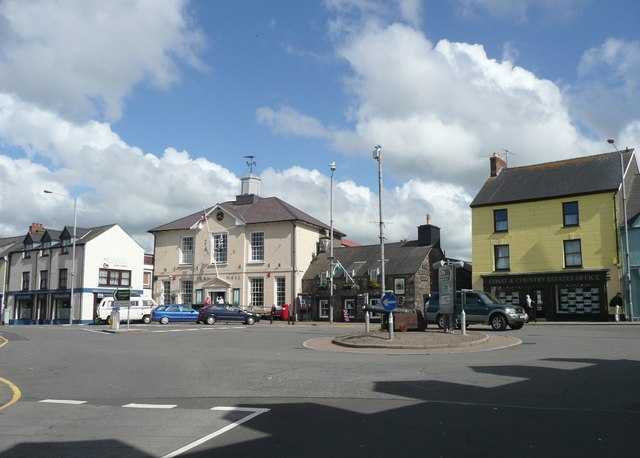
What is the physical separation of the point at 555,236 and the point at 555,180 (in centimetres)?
388

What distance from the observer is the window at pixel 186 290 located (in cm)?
5103

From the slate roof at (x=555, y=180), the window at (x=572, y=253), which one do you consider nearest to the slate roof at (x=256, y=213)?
the slate roof at (x=555, y=180)

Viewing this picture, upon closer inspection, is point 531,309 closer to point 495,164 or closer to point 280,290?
point 495,164

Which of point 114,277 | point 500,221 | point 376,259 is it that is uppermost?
point 500,221

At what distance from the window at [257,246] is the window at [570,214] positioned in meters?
22.6

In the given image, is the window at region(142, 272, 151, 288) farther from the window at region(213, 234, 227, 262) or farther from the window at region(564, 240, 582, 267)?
the window at region(564, 240, 582, 267)

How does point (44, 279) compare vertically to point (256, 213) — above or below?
below

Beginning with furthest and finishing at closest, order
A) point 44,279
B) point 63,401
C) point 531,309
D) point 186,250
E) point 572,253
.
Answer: point 44,279 < point 186,250 < point 572,253 < point 531,309 < point 63,401

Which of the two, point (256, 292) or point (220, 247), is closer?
point (256, 292)

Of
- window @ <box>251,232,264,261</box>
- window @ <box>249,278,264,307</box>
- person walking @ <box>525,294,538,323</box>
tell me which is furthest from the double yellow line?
window @ <box>251,232,264,261</box>

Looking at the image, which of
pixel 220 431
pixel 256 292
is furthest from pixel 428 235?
pixel 220 431

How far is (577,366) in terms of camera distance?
41.1 feet

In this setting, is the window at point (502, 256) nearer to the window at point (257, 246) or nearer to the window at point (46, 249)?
the window at point (257, 246)

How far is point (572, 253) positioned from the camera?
37.3m
